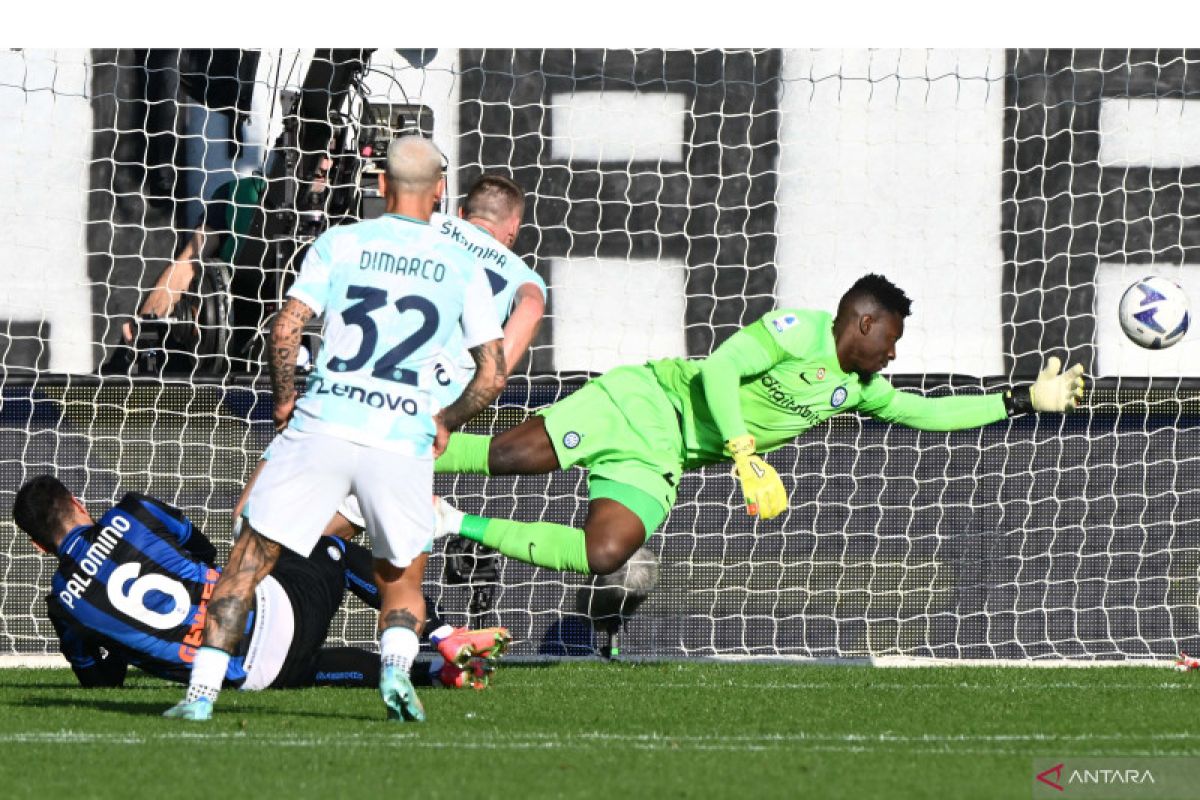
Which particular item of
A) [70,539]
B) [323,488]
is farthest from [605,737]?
[70,539]

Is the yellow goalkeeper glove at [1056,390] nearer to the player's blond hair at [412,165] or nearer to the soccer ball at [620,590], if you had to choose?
the soccer ball at [620,590]

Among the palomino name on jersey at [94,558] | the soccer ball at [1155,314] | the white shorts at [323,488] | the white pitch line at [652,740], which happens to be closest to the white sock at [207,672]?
the white pitch line at [652,740]

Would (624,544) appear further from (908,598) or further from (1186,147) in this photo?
(1186,147)

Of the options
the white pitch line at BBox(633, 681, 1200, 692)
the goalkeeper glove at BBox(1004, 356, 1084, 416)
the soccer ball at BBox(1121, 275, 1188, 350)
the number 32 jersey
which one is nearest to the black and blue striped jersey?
the number 32 jersey

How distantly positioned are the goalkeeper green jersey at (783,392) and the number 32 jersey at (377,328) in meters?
2.06

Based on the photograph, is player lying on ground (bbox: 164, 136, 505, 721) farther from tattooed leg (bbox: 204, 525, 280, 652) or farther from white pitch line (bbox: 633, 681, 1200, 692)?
white pitch line (bbox: 633, 681, 1200, 692)

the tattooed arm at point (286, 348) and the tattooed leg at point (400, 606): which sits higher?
the tattooed arm at point (286, 348)

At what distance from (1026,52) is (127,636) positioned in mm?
7355

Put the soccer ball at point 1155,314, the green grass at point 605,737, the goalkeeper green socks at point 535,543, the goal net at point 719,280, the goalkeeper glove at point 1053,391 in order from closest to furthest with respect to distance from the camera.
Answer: the green grass at point 605,737 → the goalkeeper green socks at point 535,543 → the goalkeeper glove at point 1053,391 → the soccer ball at point 1155,314 → the goal net at point 719,280

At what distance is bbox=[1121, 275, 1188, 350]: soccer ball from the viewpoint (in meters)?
8.29

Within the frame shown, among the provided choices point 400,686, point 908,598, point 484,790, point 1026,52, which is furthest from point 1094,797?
point 1026,52

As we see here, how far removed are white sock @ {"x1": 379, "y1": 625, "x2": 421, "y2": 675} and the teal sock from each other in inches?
82.4

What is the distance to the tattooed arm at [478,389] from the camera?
528 cm

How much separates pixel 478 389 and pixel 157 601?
149 cm
